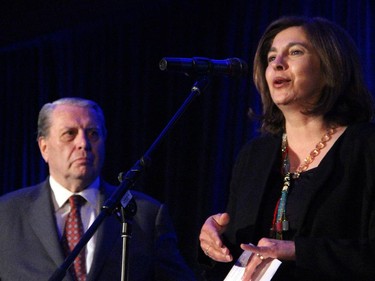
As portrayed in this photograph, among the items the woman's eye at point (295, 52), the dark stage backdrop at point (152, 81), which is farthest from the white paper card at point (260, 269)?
the dark stage backdrop at point (152, 81)

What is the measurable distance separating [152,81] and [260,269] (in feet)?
10.4

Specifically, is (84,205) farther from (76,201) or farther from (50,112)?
(50,112)

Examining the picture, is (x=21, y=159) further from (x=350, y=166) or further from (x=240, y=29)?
(x=350, y=166)

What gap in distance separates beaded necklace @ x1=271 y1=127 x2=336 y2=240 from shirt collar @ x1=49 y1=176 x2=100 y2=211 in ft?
4.69

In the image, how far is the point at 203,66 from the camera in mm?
2295

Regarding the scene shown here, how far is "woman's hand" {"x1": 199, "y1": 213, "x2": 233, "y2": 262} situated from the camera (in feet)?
6.66

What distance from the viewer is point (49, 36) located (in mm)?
5680

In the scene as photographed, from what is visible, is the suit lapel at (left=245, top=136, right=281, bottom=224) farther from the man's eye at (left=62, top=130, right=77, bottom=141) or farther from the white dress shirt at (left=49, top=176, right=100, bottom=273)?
the man's eye at (left=62, top=130, right=77, bottom=141)

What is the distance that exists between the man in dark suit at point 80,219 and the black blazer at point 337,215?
1.17 m

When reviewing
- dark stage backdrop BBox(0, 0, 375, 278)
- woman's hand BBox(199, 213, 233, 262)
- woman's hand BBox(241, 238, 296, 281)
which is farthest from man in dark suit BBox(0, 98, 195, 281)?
woman's hand BBox(241, 238, 296, 281)

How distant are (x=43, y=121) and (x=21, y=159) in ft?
7.29

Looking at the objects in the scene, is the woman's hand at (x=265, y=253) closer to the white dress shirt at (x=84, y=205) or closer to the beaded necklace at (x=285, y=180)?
the beaded necklace at (x=285, y=180)

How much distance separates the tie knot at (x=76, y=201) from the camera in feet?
11.2

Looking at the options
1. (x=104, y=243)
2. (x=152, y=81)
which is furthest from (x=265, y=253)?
(x=152, y=81)
